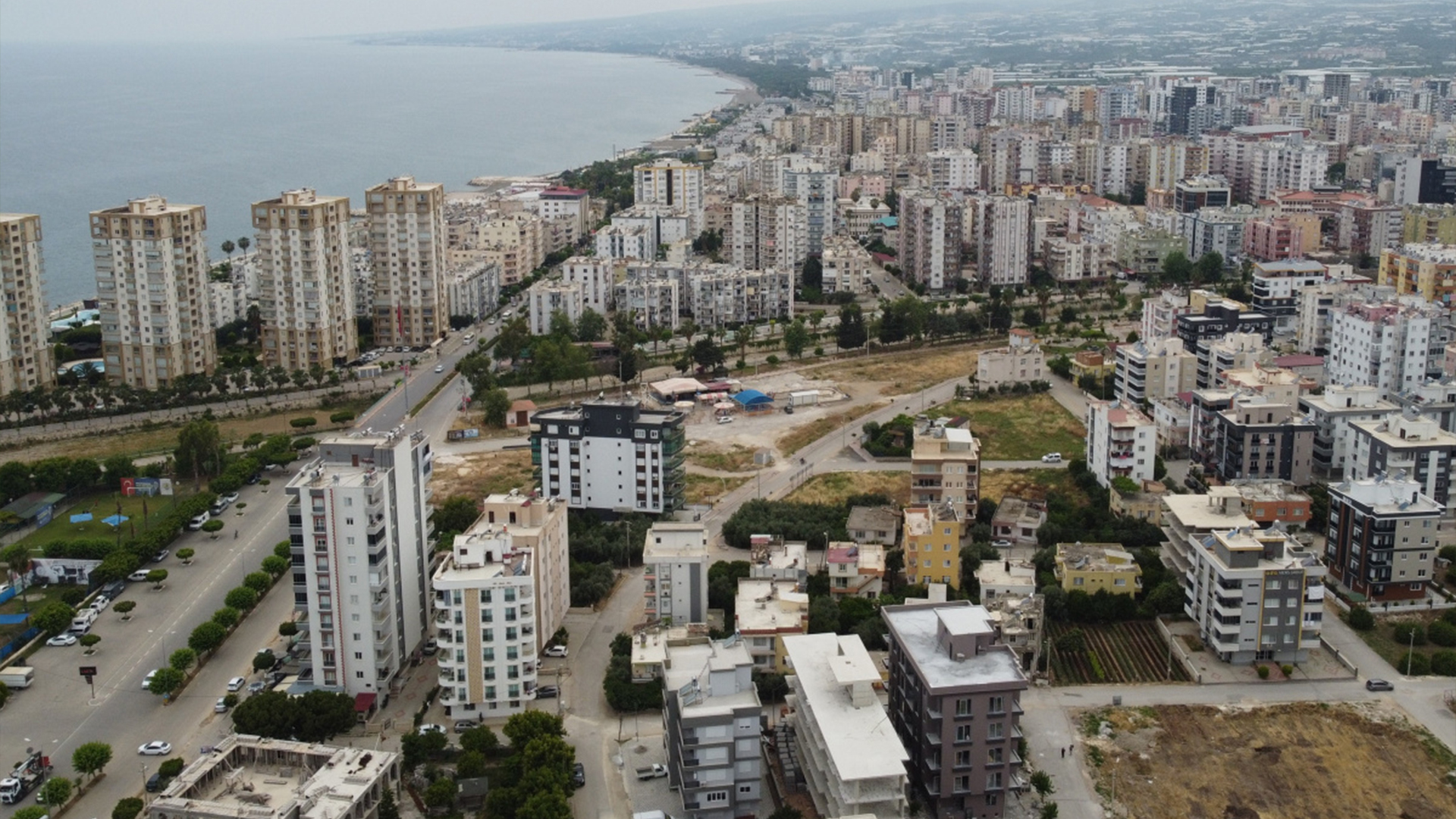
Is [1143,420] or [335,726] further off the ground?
[1143,420]

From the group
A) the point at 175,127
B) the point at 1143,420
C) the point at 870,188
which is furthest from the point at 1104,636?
the point at 175,127

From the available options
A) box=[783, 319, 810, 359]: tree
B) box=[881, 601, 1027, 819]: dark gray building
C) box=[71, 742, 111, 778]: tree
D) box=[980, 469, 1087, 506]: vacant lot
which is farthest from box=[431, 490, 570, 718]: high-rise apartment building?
box=[783, 319, 810, 359]: tree

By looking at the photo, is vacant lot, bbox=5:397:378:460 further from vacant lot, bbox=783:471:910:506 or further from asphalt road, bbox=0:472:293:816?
vacant lot, bbox=783:471:910:506

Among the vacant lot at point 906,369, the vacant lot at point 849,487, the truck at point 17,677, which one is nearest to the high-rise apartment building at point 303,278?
the vacant lot at point 906,369

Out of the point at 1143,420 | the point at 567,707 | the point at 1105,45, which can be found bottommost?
the point at 567,707

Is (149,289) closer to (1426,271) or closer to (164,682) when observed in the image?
(164,682)

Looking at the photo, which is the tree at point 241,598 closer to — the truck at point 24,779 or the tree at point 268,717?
the tree at point 268,717

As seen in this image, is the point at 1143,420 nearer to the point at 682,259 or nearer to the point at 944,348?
the point at 944,348
